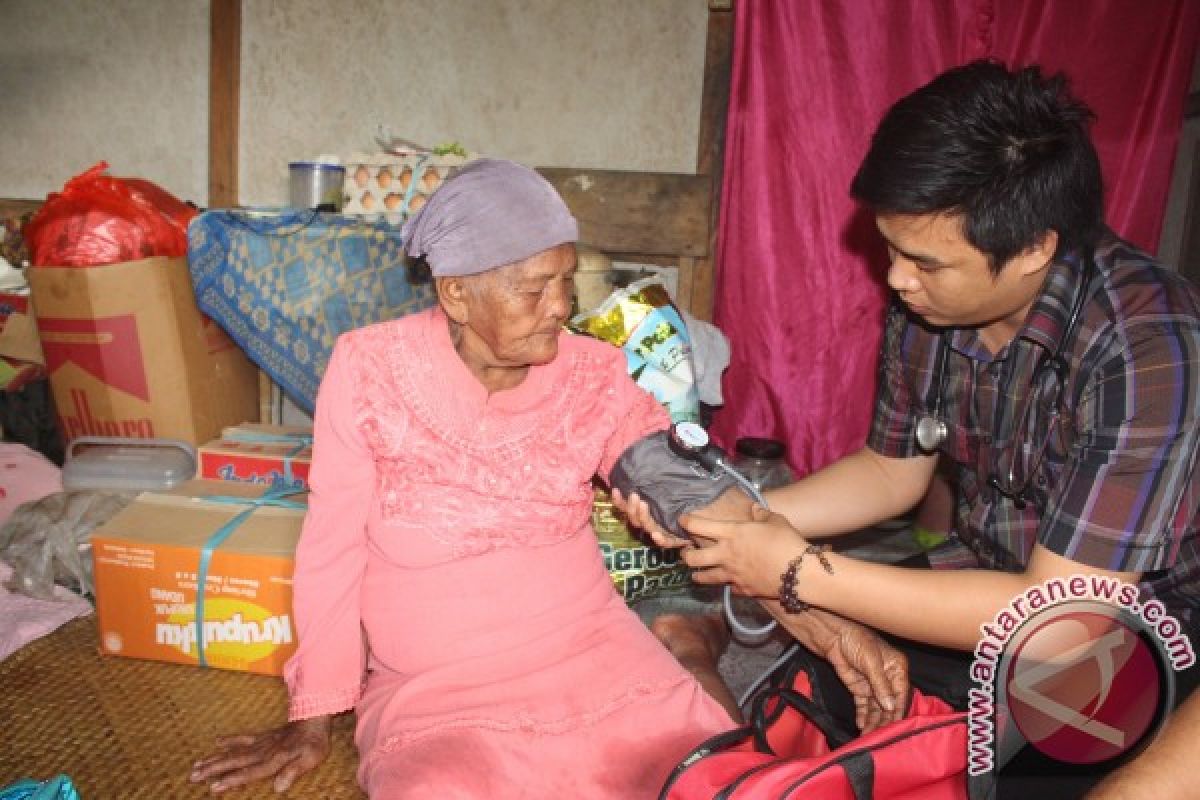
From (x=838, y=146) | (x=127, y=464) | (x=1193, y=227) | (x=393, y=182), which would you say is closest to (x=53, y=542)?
(x=127, y=464)

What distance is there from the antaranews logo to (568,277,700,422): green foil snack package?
57.8 inches

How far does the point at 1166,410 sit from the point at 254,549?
2.13 metres

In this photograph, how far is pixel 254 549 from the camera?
92.7 inches

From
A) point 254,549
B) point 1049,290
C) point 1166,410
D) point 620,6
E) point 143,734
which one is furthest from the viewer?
point 620,6

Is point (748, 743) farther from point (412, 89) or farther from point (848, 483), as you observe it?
point (412, 89)

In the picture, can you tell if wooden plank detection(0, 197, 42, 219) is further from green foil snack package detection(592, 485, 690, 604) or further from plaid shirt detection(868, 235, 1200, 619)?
plaid shirt detection(868, 235, 1200, 619)

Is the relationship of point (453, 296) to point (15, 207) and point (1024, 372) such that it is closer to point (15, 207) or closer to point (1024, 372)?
point (1024, 372)

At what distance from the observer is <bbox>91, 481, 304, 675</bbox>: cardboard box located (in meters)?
2.35

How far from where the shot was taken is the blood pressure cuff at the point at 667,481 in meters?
1.77

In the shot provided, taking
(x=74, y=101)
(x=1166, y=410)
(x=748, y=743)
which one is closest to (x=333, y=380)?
(x=748, y=743)

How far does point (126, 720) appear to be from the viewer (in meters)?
2.19

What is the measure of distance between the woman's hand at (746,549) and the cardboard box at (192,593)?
1.18 metres

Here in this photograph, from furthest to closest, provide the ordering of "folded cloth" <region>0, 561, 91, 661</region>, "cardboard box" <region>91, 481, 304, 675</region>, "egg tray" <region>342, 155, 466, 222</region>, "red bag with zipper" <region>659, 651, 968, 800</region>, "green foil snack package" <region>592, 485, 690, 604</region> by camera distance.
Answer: "egg tray" <region>342, 155, 466, 222</region> → "green foil snack package" <region>592, 485, 690, 604</region> → "folded cloth" <region>0, 561, 91, 661</region> → "cardboard box" <region>91, 481, 304, 675</region> → "red bag with zipper" <region>659, 651, 968, 800</region>

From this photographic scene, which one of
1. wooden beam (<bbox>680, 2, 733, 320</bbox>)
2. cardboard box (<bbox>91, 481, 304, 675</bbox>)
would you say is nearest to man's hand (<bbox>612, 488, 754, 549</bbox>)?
cardboard box (<bbox>91, 481, 304, 675</bbox>)
